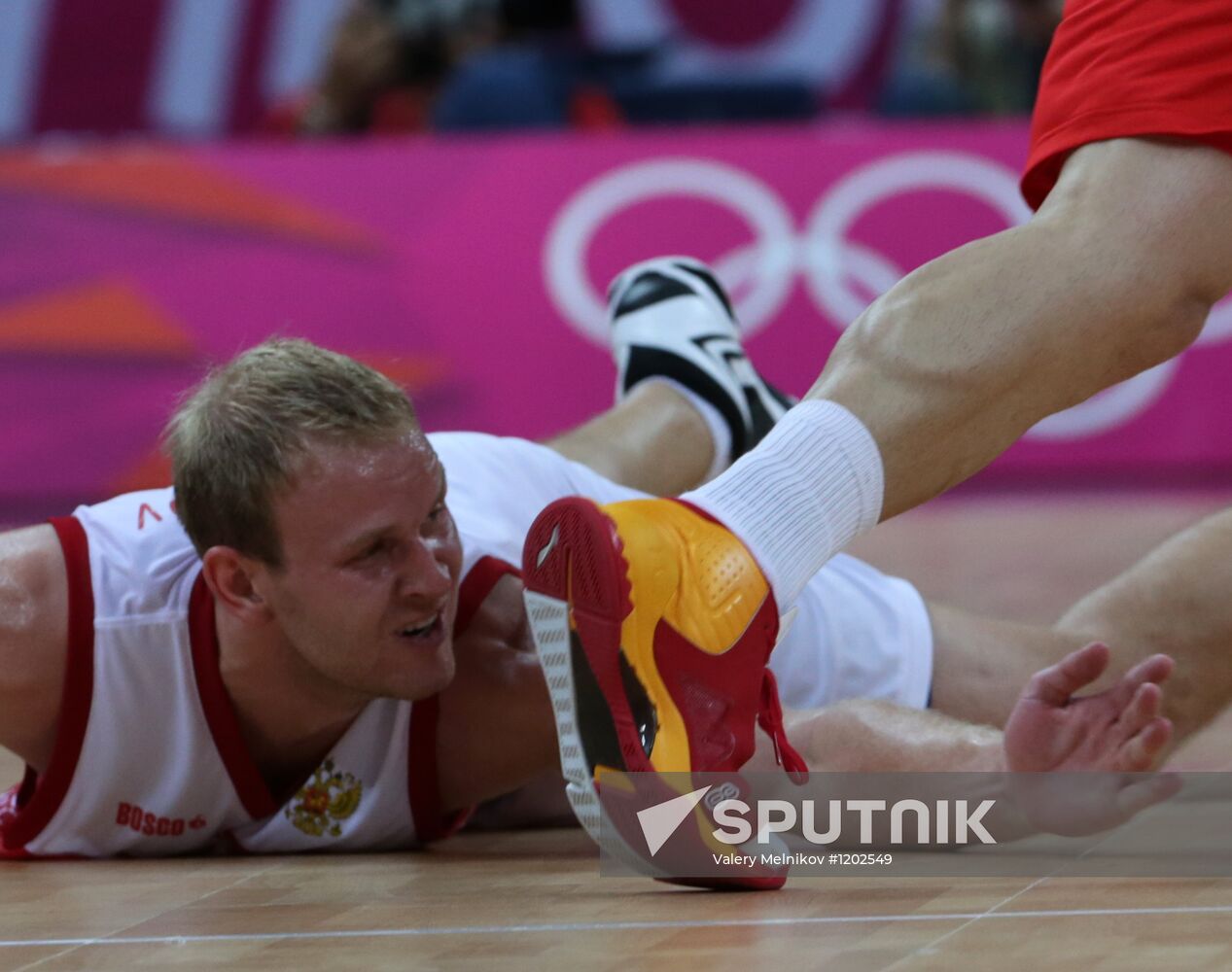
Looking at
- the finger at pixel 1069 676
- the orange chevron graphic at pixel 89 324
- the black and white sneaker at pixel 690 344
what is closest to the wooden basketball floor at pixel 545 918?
the finger at pixel 1069 676

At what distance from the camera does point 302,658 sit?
Answer: 2729 mm

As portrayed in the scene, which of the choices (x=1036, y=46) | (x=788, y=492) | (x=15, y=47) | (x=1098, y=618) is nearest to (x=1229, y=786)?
(x=1098, y=618)

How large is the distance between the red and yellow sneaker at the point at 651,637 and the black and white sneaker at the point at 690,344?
164cm

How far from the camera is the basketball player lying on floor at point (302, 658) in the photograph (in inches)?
103

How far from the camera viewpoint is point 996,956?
1898 millimetres

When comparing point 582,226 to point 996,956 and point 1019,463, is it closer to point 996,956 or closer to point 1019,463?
point 1019,463

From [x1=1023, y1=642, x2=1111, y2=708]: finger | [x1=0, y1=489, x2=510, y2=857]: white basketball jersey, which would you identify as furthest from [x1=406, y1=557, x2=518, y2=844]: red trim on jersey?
[x1=1023, y1=642, x2=1111, y2=708]: finger

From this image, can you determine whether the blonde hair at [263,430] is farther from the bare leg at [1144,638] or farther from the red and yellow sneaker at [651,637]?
the bare leg at [1144,638]

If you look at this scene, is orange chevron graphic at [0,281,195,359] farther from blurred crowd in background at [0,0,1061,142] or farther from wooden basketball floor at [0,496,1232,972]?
wooden basketball floor at [0,496,1232,972]

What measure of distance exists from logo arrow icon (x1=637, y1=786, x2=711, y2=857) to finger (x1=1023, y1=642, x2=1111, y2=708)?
411 mm

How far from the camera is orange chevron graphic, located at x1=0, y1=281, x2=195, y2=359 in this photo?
748cm

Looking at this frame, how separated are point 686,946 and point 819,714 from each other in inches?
31.9

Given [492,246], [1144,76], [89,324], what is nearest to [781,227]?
[492,246]

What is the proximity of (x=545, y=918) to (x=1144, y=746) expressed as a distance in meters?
0.70
